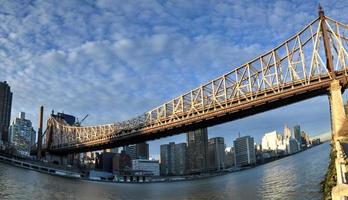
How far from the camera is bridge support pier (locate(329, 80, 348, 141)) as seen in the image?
39859 mm

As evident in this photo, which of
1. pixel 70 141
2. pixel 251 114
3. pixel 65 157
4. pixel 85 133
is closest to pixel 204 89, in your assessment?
pixel 251 114

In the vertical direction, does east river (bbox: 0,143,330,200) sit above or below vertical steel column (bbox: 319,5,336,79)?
below

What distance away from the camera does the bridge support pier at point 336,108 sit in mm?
39859

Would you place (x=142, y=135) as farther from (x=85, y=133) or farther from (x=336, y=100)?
(x=85, y=133)

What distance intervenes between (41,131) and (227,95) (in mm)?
96947

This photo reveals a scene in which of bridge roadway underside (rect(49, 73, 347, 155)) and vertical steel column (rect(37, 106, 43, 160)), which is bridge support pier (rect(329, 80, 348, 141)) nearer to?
bridge roadway underside (rect(49, 73, 347, 155))

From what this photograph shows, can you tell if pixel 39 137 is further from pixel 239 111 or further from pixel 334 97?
pixel 334 97

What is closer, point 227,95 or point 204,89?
point 227,95

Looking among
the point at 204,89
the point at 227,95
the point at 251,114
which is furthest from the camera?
the point at 204,89

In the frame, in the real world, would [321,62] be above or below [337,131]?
above

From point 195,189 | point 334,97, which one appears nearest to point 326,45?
point 334,97

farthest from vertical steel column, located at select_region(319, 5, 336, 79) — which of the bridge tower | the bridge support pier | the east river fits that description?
the east river

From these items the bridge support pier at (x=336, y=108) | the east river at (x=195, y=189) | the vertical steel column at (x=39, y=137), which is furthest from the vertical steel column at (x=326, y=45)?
the vertical steel column at (x=39, y=137)

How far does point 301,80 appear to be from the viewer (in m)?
48.2
